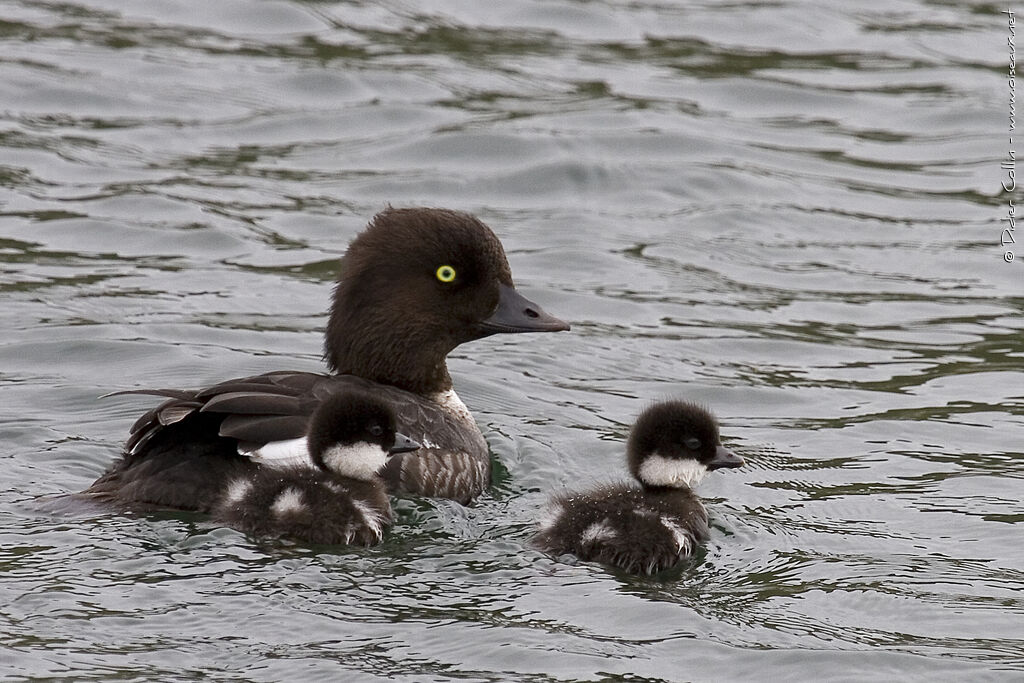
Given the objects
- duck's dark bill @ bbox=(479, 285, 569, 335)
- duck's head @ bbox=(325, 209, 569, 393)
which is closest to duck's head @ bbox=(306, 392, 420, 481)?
duck's head @ bbox=(325, 209, 569, 393)

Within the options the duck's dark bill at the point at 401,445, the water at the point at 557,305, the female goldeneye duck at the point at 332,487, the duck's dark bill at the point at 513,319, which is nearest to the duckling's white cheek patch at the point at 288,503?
the female goldeneye duck at the point at 332,487

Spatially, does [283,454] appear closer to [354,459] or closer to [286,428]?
A: [286,428]

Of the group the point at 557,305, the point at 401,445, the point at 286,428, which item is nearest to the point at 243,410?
the point at 286,428

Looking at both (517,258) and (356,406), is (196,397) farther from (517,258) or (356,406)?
(517,258)

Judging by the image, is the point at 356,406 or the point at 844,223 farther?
the point at 844,223

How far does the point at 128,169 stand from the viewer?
13625mm

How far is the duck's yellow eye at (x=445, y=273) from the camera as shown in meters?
8.48

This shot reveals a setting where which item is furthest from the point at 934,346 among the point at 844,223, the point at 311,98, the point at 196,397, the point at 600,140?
the point at 311,98

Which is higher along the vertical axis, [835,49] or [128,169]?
[835,49]

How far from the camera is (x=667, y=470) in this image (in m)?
7.67

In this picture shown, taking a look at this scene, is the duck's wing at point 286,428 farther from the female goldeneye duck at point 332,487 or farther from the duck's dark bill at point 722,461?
the duck's dark bill at point 722,461

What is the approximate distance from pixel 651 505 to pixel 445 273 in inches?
67.4

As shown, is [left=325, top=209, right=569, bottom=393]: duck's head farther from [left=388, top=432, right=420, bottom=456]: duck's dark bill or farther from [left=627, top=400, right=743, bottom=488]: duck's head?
[left=627, top=400, right=743, bottom=488]: duck's head

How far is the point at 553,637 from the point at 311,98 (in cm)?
969
